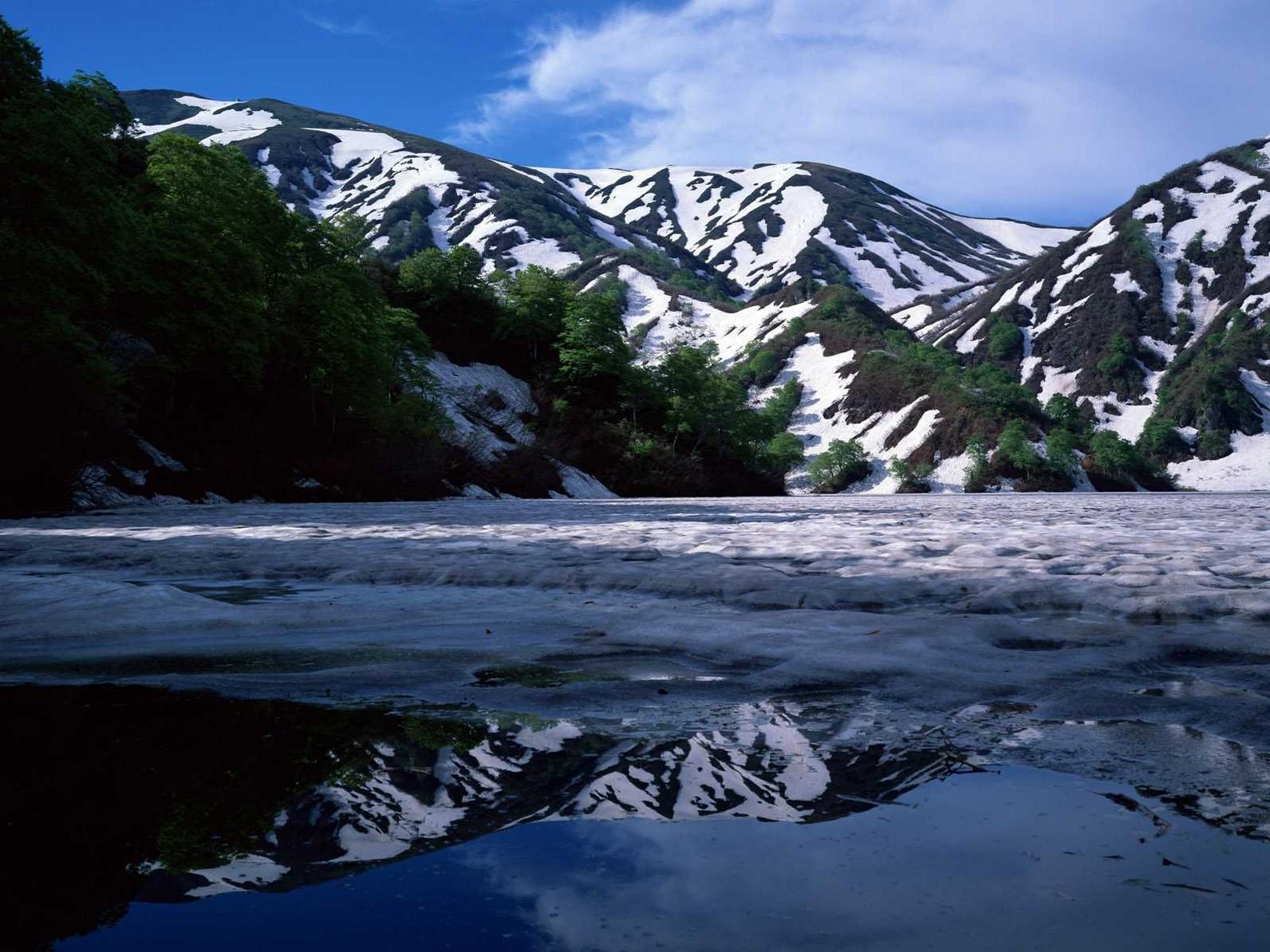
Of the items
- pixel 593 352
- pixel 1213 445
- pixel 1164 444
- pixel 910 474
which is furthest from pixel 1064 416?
pixel 593 352

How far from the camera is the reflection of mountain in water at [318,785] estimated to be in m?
1.67

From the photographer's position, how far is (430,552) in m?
8.30

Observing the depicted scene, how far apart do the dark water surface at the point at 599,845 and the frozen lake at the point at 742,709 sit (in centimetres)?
1

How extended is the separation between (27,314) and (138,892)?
779 inches

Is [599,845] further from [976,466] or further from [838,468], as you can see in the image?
[838,468]

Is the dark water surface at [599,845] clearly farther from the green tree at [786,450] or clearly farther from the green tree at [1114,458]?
the green tree at [1114,458]

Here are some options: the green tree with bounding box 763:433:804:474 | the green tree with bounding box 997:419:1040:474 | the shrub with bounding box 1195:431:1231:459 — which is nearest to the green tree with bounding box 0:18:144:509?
the green tree with bounding box 763:433:804:474

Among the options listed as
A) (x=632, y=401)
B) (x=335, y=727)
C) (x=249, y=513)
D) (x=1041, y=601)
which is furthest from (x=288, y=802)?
(x=632, y=401)

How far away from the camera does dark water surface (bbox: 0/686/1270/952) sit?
4.63 ft

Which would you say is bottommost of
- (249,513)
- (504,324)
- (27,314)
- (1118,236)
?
(249,513)

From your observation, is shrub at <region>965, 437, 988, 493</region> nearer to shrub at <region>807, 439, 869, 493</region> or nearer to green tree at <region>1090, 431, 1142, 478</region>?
shrub at <region>807, 439, 869, 493</region>

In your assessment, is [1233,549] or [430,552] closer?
[1233,549]

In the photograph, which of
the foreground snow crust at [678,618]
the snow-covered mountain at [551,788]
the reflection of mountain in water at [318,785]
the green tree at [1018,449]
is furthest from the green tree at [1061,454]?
the snow-covered mountain at [551,788]

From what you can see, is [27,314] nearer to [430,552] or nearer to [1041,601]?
[430,552]
